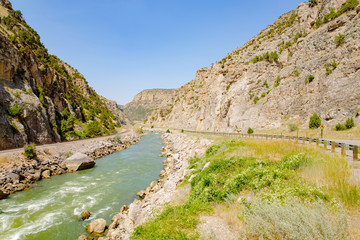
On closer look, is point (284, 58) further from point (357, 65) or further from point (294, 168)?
point (294, 168)

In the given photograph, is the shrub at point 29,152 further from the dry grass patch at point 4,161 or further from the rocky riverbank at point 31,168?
the dry grass patch at point 4,161

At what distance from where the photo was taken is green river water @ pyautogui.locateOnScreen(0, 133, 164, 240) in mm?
9580

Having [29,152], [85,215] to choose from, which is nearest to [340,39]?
[85,215]

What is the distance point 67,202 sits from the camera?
41.6ft

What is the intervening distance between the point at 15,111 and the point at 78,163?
1156cm

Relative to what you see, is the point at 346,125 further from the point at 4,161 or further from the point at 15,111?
the point at 15,111

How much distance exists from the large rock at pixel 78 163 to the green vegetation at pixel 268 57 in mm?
38944

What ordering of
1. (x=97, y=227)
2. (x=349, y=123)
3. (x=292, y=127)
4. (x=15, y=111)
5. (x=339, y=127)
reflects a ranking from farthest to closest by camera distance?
(x=292, y=127)
(x=15, y=111)
(x=339, y=127)
(x=349, y=123)
(x=97, y=227)

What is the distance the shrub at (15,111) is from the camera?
23047mm

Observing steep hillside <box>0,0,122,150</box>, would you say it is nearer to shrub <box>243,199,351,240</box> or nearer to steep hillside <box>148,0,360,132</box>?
shrub <box>243,199,351,240</box>

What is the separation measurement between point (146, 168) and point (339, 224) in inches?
807

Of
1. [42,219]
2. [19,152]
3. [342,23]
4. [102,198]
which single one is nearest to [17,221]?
[42,219]

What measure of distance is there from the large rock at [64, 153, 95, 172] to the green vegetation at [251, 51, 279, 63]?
128 feet

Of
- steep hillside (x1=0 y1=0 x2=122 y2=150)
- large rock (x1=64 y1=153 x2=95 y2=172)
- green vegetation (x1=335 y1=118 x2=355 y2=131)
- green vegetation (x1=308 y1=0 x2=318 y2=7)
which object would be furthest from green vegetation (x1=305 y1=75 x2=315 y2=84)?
steep hillside (x1=0 y1=0 x2=122 y2=150)
